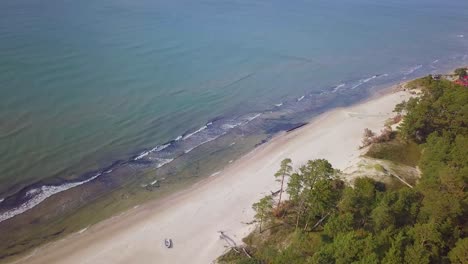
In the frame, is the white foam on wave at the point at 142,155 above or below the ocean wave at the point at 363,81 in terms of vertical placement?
above

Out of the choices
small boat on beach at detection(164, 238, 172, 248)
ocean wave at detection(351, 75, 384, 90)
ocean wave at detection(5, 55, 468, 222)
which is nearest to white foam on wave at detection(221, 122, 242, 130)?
ocean wave at detection(5, 55, 468, 222)

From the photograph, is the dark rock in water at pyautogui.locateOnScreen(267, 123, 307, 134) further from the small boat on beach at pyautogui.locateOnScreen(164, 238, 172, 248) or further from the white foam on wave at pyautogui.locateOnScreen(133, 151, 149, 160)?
the small boat on beach at pyautogui.locateOnScreen(164, 238, 172, 248)

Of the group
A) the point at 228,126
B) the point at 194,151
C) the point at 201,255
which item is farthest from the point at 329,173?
the point at 228,126

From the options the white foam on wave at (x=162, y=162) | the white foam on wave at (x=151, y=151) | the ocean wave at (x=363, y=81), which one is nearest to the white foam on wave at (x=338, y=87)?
the ocean wave at (x=363, y=81)

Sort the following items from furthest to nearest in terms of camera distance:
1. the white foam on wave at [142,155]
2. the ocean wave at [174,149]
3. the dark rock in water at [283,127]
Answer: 1. the dark rock in water at [283,127]
2. the white foam on wave at [142,155]
3. the ocean wave at [174,149]

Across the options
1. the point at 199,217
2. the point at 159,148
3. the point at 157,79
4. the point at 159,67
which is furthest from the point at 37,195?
the point at 159,67

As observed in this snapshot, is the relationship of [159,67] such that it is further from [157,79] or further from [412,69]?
[412,69]

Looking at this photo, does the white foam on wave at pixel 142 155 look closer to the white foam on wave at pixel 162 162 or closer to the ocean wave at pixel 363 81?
the white foam on wave at pixel 162 162
